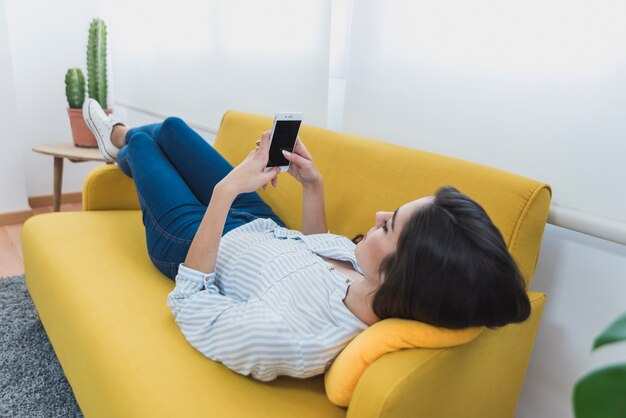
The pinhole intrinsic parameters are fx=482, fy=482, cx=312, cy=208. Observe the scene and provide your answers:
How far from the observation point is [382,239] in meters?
0.91

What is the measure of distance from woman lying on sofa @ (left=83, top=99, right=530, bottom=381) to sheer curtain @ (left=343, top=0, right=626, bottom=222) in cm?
42

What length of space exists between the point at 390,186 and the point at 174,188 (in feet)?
2.14

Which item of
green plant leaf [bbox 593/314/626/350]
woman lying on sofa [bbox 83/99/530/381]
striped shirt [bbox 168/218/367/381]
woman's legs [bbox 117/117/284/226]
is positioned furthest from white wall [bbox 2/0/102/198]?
green plant leaf [bbox 593/314/626/350]

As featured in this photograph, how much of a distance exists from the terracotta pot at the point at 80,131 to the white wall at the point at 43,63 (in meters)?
0.57

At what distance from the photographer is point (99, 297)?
1218 mm

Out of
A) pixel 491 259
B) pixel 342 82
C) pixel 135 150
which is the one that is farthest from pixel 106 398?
pixel 342 82

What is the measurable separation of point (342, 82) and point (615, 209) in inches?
41.2

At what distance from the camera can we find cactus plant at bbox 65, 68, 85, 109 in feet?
9.13

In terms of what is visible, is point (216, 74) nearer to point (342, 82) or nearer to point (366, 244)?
point (342, 82)

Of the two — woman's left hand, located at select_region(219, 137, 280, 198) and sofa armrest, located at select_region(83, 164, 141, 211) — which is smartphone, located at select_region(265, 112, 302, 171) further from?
sofa armrest, located at select_region(83, 164, 141, 211)

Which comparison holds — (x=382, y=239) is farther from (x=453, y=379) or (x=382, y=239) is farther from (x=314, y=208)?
(x=314, y=208)

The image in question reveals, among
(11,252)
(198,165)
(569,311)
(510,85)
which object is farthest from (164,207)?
(11,252)

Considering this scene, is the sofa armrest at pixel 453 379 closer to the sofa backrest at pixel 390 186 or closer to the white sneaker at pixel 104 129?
the sofa backrest at pixel 390 186

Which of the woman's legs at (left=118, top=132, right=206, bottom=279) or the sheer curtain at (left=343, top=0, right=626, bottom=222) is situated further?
the woman's legs at (left=118, top=132, right=206, bottom=279)
